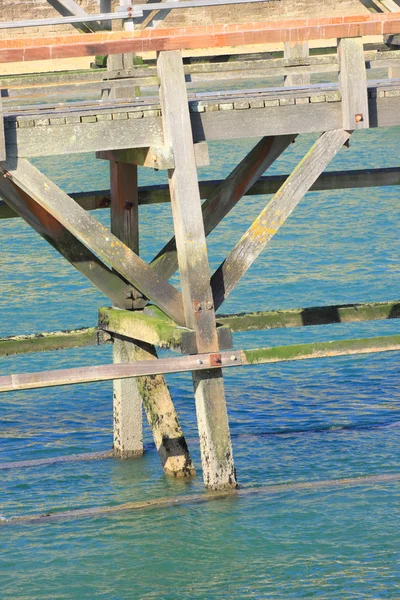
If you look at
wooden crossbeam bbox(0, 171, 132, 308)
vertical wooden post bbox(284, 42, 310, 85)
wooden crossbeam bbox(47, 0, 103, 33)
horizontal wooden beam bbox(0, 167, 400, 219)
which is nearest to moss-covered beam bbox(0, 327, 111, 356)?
wooden crossbeam bbox(0, 171, 132, 308)

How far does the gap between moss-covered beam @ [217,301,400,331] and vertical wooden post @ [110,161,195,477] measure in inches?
23.6

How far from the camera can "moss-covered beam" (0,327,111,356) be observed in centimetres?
759

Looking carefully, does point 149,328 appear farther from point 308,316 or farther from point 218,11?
point 218,11

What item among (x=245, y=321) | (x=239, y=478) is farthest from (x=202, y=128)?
(x=239, y=478)

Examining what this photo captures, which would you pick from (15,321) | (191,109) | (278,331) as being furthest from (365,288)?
(191,109)

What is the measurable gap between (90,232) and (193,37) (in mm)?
1123

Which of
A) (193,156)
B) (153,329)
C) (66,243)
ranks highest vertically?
(193,156)

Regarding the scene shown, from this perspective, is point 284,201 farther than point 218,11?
No

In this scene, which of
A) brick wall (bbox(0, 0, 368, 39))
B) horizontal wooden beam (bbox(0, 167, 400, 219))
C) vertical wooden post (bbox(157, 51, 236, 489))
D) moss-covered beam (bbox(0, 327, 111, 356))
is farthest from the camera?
brick wall (bbox(0, 0, 368, 39))

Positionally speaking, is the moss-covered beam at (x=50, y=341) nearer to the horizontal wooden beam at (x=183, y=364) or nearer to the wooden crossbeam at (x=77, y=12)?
the horizontal wooden beam at (x=183, y=364)

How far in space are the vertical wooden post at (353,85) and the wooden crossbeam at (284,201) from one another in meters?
0.10

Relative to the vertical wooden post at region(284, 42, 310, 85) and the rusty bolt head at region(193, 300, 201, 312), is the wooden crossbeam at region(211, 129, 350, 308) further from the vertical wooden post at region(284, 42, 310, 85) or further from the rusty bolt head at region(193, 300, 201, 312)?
the vertical wooden post at region(284, 42, 310, 85)

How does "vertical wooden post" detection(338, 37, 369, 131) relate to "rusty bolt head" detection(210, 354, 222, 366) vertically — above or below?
above

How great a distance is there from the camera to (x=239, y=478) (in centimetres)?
773
